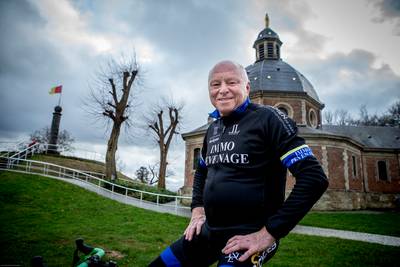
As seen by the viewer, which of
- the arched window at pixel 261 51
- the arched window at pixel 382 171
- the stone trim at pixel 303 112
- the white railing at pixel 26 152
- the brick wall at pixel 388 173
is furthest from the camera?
the arched window at pixel 261 51

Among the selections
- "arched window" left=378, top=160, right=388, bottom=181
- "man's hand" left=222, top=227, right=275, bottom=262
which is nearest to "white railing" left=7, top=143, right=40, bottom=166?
"man's hand" left=222, top=227, right=275, bottom=262

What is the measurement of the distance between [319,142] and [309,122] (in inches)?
145

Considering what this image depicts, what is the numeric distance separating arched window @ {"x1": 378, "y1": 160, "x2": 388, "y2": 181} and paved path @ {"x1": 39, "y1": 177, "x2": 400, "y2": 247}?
20.8 metres

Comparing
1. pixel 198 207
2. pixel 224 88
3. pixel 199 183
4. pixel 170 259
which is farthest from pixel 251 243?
pixel 224 88

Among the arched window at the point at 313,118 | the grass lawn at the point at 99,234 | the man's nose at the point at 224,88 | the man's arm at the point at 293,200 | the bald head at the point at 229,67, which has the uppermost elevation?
the arched window at the point at 313,118

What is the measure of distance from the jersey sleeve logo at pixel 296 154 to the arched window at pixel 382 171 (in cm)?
3248

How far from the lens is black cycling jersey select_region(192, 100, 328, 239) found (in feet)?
5.02

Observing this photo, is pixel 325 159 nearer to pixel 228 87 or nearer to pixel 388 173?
pixel 388 173

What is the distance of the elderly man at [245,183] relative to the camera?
1537mm

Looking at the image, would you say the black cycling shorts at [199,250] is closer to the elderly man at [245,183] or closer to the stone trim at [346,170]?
the elderly man at [245,183]

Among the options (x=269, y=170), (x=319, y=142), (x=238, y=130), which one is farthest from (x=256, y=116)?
(x=319, y=142)

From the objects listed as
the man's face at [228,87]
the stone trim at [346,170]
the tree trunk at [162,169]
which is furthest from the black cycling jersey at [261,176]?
the stone trim at [346,170]

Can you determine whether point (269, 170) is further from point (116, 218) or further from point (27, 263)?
point (116, 218)

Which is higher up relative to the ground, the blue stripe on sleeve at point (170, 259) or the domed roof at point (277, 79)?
the domed roof at point (277, 79)
